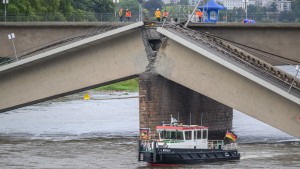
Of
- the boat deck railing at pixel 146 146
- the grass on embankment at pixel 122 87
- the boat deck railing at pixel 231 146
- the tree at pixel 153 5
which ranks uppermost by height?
the tree at pixel 153 5

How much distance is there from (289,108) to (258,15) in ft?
53.2

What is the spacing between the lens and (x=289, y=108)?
65.2 meters

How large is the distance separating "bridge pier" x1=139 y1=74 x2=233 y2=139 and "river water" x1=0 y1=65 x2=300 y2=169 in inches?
71.8

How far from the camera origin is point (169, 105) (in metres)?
69.9

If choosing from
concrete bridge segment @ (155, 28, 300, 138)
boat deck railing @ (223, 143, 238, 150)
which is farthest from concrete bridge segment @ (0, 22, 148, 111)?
boat deck railing @ (223, 143, 238, 150)

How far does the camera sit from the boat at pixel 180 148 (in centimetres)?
A: 6134

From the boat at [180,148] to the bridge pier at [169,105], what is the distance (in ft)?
14.2

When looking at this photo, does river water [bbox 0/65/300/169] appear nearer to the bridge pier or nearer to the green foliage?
the bridge pier

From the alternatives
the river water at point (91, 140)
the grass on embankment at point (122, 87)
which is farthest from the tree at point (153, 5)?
the river water at point (91, 140)

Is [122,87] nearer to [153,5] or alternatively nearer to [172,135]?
[153,5]

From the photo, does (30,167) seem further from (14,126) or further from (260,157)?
(14,126)

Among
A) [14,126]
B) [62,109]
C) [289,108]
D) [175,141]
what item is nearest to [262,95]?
[289,108]

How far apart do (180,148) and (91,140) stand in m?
11.2

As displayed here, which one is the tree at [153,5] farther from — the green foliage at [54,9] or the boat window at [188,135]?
the boat window at [188,135]
